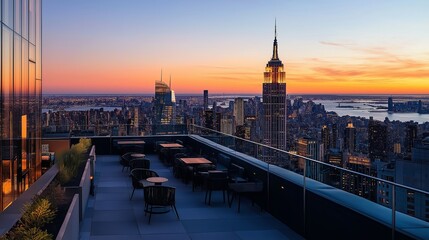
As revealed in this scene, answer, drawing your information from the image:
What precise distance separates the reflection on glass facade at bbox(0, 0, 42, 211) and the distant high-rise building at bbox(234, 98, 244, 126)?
36.2 feet

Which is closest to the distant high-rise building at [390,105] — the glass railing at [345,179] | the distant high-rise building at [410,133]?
the distant high-rise building at [410,133]

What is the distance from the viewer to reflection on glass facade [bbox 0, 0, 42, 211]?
30.1 ft

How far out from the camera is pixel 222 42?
116 feet

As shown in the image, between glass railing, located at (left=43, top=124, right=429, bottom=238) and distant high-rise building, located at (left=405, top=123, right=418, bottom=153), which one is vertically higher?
distant high-rise building, located at (left=405, top=123, right=418, bottom=153)

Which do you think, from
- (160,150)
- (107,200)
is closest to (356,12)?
(160,150)

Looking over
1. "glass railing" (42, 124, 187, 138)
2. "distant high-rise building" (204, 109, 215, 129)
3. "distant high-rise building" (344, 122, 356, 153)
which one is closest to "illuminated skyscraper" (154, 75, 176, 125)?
"glass railing" (42, 124, 187, 138)

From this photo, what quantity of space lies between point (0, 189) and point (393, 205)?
668cm

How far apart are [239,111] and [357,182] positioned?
21.3 m

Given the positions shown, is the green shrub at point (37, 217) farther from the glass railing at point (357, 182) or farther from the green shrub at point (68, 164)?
the glass railing at point (357, 182)

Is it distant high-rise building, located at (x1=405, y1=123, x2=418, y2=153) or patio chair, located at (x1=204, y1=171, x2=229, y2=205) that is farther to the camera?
distant high-rise building, located at (x1=405, y1=123, x2=418, y2=153)

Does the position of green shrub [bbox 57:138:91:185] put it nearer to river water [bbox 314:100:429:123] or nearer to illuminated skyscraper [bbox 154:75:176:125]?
river water [bbox 314:100:429:123]

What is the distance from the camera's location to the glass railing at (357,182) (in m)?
5.52

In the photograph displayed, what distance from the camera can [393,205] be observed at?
5898mm

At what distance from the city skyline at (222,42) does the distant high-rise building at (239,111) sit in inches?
201
